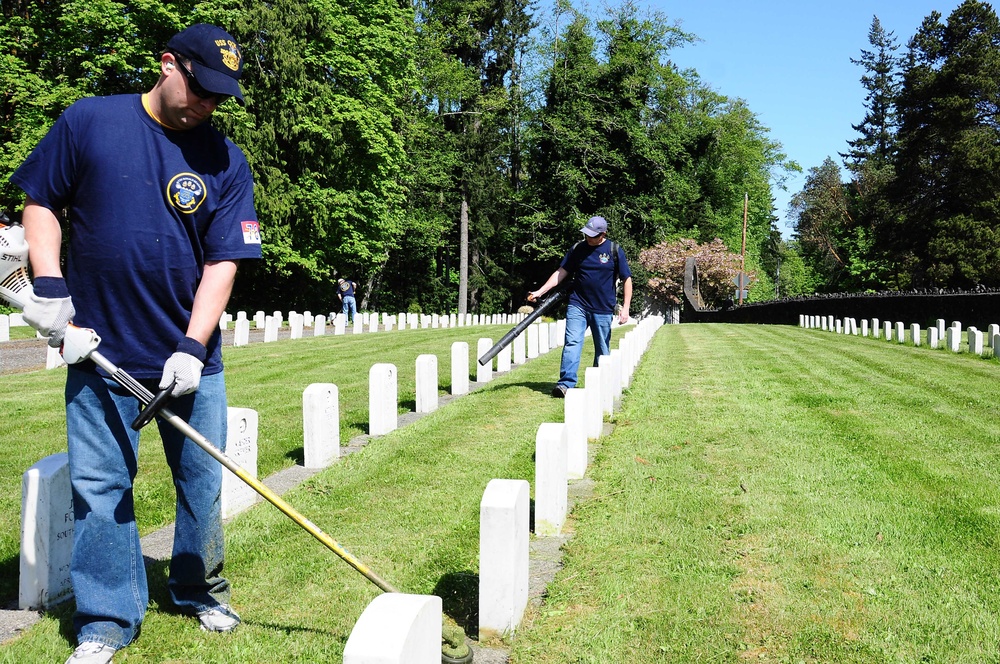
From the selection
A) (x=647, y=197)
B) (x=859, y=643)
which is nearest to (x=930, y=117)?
(x=647, y=197)

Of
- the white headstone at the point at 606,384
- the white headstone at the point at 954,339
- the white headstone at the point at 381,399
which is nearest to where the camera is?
the white headstone at the point at 381,399

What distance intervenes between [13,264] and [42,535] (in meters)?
1.53

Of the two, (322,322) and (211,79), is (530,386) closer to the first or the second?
(211,79)

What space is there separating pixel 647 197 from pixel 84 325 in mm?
50460

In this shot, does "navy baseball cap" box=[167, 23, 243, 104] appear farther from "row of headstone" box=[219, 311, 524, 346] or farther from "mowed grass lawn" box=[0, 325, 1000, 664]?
"row of headstone" box=[219, 311, 524, 346]

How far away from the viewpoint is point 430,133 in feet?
155

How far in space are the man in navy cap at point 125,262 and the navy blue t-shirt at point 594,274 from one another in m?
7.27

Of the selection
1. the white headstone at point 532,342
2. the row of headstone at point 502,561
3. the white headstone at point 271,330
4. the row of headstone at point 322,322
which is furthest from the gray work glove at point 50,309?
the white headstone at point 271,330

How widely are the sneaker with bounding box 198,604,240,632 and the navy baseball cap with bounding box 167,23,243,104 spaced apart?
2.25 metres

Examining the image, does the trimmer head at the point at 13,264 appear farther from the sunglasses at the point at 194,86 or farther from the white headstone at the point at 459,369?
the white headstone at the point at 459,369

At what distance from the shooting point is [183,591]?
Answer: 12.3 ft

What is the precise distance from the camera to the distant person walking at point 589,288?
34.3ft

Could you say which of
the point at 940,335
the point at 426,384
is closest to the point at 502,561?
the point at 426,384

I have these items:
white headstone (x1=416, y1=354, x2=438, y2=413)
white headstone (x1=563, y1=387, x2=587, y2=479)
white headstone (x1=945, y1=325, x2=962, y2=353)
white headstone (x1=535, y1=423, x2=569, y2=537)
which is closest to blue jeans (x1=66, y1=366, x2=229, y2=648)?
white headstone (x1=535, y1=423, x2=569, y2=537)
